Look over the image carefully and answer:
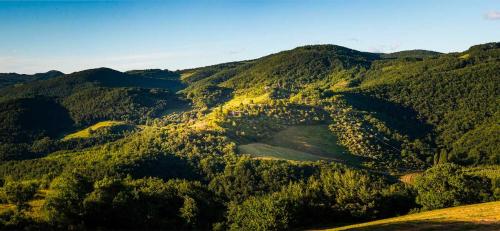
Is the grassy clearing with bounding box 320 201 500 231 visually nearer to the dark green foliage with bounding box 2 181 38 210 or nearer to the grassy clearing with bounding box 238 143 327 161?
the dark green foliage with bounding box 2 181 38 210

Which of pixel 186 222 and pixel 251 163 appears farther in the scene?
pixel 251 163

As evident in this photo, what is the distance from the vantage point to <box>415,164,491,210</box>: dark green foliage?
98644mm

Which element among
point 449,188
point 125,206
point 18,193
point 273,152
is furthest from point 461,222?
point 273,152

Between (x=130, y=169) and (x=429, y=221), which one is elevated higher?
(x=429, y=221)

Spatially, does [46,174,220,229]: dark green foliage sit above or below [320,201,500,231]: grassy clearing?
below

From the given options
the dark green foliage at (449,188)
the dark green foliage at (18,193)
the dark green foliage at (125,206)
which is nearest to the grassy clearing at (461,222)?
the dark green foliage at (449,188)

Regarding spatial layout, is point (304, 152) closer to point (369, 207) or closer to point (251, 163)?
point (251, 163)

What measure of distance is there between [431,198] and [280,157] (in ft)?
281

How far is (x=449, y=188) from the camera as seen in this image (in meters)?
104

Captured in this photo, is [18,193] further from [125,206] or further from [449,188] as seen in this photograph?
[449,188]

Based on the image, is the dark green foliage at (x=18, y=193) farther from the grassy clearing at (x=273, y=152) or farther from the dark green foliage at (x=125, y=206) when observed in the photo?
the grassy clearing at (x=273, y=152)

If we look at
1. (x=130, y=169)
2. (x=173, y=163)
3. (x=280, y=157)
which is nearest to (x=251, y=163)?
(x=280, y=157)

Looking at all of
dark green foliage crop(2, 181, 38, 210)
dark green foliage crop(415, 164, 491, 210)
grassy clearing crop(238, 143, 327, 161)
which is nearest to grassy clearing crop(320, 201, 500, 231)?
dark green foliage crop(415, 164, 491, 210)

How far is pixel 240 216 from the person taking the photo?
→ 87.4 metres
